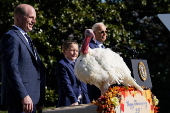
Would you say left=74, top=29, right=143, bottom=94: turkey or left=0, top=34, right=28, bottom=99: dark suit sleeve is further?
left=74, top=29, right=143, bottom=94: turkey

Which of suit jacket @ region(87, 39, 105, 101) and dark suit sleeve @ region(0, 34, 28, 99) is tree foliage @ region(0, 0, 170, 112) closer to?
suit jacket @ region(87, 39, 105, 101)

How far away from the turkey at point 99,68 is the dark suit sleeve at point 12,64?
0.67m

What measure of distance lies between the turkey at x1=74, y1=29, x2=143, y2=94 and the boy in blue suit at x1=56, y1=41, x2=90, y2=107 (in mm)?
1045

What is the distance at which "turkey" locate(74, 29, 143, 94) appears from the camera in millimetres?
4285

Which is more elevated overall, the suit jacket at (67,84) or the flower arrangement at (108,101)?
the suit jacket at (67,84)

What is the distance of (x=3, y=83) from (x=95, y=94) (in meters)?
1.58

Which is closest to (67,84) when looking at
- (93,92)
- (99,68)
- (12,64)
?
(93,92)

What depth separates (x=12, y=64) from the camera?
4.14 metres

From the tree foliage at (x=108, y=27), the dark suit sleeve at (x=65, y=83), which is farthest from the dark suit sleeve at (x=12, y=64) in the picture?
the tree foliage at (x=108, y=27)

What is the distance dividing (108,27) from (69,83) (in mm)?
7448

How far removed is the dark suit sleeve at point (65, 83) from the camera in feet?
17.6

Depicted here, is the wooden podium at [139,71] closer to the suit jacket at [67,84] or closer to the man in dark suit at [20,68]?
the suit jacket at [67,84]

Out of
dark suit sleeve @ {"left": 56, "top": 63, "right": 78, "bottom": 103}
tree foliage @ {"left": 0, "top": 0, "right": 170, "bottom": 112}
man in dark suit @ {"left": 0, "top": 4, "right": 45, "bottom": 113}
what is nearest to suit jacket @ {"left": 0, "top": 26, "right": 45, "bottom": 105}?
man in dark suit @ {"left": 0, "top": 4, "right": 45, "bottom": 113}

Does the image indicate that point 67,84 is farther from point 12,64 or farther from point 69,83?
point 12,64
